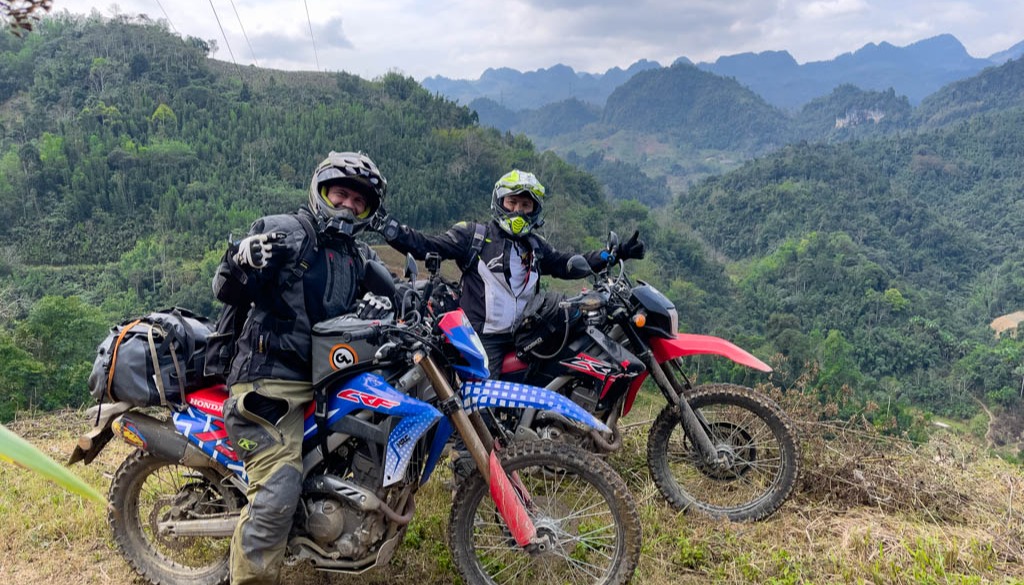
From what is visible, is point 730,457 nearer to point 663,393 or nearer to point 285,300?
point 663,393

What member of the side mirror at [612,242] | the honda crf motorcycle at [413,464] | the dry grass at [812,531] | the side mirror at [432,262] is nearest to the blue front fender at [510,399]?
the honda crf motorcycle at [413,464]

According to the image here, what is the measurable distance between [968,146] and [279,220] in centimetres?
17959

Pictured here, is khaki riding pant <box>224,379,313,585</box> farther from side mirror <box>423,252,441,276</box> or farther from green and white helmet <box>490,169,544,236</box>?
green and white helmet <box>490,169,544,236</box>

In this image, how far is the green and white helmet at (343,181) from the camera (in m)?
A: 3.43

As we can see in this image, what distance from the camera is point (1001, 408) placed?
173 feet

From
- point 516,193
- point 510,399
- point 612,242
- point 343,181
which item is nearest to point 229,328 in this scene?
point 343,181

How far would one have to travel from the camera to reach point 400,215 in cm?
7431

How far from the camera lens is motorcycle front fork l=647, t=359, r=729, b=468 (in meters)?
4.39

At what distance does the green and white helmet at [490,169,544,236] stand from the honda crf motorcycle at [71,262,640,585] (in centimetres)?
175

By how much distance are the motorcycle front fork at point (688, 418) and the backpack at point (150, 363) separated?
280 centimetres

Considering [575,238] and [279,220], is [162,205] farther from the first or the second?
[279,220]

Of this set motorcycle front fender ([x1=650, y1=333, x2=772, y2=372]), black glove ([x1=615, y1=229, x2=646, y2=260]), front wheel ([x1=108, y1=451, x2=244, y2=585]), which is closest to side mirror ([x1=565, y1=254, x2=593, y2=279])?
black glove ([x1=615, y1=229, x2=646, y2=260])

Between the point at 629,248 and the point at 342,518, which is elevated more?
the point at 629,248

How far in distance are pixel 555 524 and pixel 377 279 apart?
1.63 metres
